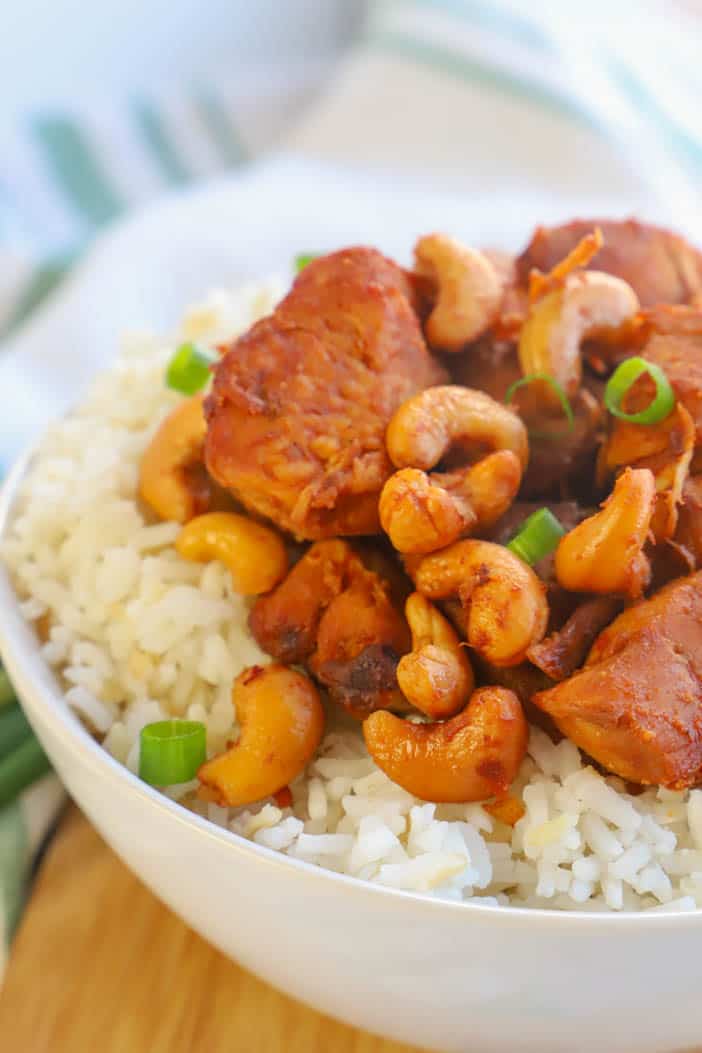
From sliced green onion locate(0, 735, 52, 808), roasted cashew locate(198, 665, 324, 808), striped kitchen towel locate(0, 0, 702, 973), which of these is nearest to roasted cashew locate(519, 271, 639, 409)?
roasted cashew locate(198, 665, 324, 808)

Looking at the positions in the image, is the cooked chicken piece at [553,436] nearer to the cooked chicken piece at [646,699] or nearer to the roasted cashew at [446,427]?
the roasted cashew at [446,427]

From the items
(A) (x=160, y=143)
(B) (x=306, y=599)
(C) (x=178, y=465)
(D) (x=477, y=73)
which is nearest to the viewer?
(B) (x=306, y=599)

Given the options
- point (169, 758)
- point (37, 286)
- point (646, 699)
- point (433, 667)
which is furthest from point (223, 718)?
point (37, 286)

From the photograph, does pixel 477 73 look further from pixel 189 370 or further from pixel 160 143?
pixel 189 370

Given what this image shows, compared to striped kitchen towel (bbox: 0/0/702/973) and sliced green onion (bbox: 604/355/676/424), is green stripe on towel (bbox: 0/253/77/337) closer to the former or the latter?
striped kitchen towel (bbox: 0/0/702/973)

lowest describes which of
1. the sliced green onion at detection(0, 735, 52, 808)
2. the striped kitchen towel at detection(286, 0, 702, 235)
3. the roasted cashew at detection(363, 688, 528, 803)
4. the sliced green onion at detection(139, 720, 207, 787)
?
the striped kitchen towel at detection(286, 0, 702, 235)

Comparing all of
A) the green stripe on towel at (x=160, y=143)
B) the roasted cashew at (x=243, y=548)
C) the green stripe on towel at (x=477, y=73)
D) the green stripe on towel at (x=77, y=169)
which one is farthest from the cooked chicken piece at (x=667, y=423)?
the green stripe on towel at (x=160, y=143)

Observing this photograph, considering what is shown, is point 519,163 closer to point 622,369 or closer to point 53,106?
point 53,106
